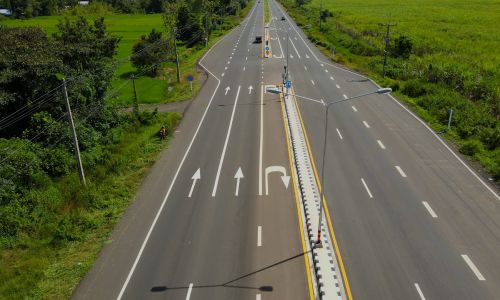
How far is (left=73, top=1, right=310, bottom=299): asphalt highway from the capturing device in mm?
20922

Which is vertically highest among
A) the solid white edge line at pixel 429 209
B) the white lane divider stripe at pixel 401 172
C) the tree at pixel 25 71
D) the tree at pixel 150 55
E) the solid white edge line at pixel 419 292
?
the tree at pixel 25 71

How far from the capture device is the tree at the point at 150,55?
66312mm

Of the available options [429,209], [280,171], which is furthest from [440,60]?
[429,209]

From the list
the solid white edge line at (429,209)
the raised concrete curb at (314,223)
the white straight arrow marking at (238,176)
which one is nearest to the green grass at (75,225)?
the white straight arrow marking at (238,176)

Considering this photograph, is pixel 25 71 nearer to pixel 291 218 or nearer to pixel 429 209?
pixel 291 218

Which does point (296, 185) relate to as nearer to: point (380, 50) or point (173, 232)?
point (173, 232)

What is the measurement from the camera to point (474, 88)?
160 ft

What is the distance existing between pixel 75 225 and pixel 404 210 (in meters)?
21.3

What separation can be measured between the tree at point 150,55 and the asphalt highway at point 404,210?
3172cm

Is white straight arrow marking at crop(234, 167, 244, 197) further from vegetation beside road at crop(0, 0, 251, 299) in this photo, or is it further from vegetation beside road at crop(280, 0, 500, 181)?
vegetation beside road at crop(280, 0, 500, 181)

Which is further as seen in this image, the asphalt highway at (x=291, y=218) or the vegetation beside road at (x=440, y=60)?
the vegetation beside road at (x=440, y=60)

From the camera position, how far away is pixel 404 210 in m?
26.9

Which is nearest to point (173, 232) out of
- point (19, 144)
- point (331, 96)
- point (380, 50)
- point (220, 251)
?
point (220, 251)

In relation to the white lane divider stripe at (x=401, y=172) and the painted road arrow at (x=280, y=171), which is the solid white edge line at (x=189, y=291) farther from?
the white lane divider stripe at (x=401, y=172)
